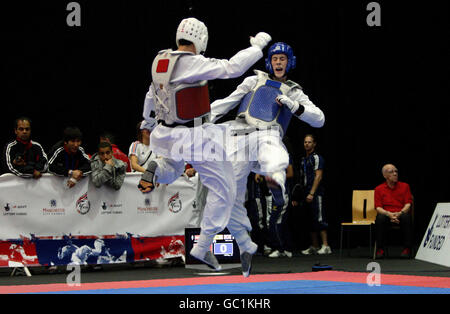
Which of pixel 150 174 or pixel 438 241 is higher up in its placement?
pixel 150 174

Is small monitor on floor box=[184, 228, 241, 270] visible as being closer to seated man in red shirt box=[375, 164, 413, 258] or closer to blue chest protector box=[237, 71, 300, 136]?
seated man in red shirt box=[375, 164, 413, 258]

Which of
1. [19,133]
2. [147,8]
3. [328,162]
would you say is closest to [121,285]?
[19,133]

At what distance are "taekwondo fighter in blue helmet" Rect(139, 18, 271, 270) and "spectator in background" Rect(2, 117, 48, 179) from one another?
2.91m

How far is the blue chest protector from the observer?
546 centimetres

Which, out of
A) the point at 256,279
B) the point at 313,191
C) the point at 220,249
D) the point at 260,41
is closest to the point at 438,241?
the point at 313,191

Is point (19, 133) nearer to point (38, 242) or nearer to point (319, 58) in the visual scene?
point (38, 242)

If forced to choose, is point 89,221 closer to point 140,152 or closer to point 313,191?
point 140,152

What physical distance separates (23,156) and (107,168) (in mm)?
929

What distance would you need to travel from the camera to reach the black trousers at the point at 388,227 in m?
8.98

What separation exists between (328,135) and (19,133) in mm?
5271

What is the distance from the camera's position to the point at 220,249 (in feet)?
25.4

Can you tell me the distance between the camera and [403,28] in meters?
10.8

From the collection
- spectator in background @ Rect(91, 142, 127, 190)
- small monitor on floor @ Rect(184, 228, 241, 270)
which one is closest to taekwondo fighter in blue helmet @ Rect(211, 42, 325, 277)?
small monitor on floor @ Rect(184, 228, 241, 270)

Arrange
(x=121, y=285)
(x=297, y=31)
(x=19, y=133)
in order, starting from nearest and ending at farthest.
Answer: (x=121, y=285) → (x=19, y=133) → (x=297, y=31)
